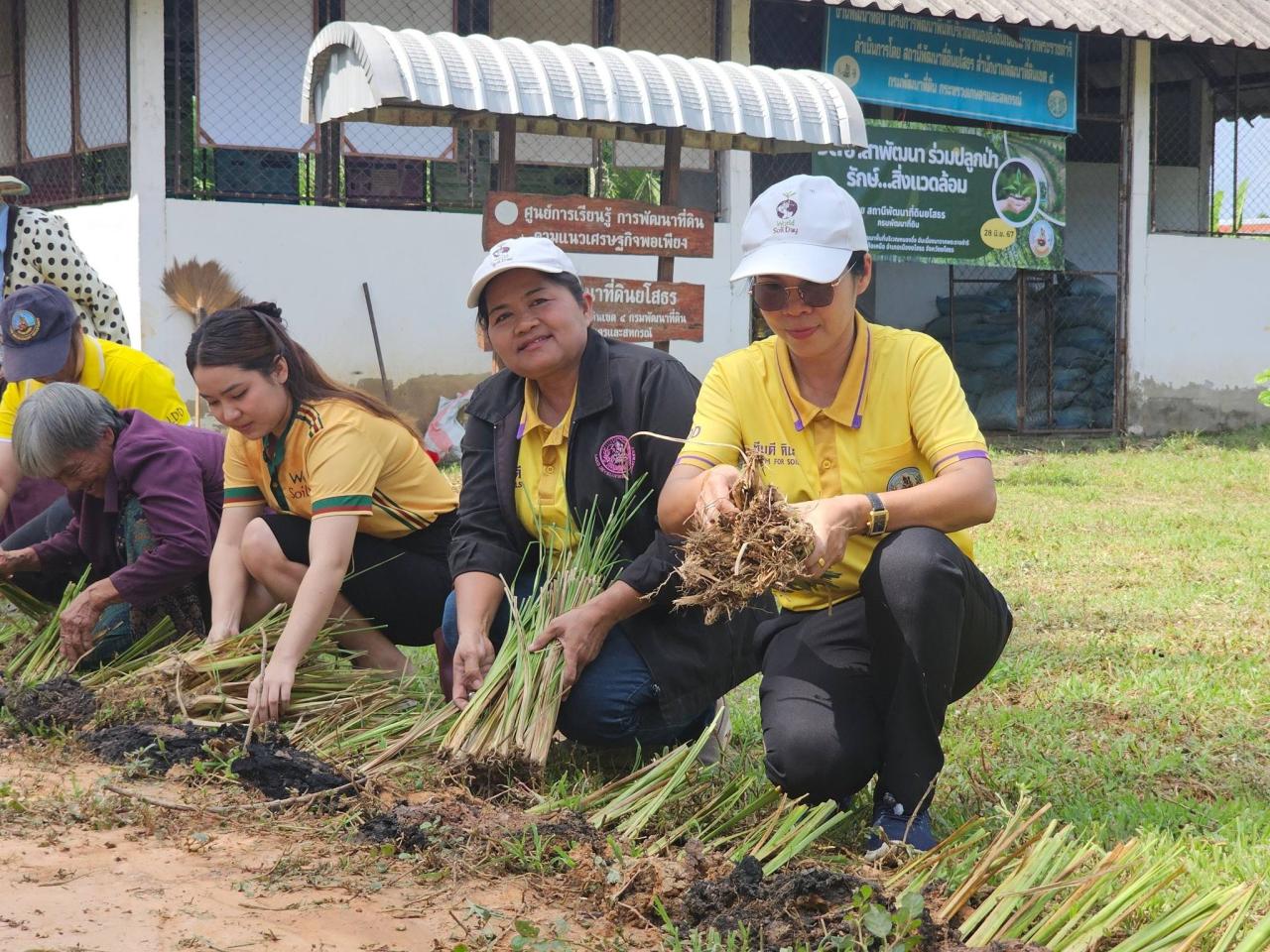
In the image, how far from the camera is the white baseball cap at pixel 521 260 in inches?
122

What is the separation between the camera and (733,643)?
3.19 m

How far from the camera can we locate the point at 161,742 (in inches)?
127

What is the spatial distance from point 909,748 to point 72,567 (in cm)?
280

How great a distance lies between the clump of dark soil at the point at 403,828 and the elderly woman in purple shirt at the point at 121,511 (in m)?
1.47

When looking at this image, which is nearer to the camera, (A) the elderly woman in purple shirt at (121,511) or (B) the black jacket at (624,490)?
(B) the black jacket at (624,490)

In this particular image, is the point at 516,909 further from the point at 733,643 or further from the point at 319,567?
the point at 319,567

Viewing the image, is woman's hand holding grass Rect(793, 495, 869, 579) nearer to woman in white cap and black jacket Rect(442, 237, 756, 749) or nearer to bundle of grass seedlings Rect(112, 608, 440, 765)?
woman in white cap and black jacket Rect(442, 237, 756, 749)

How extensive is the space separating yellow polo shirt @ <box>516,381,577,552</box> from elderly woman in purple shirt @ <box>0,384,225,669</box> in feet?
3.83

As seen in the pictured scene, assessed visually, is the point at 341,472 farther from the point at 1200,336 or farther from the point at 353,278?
the point at 1200,336

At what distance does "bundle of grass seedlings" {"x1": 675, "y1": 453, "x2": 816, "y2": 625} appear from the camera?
92.8 inches

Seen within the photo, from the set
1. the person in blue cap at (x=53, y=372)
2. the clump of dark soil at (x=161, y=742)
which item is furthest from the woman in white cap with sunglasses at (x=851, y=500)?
the person in blue cap at (x=53, y=372)

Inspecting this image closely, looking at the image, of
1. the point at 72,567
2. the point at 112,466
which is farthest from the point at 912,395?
the point at 72,567

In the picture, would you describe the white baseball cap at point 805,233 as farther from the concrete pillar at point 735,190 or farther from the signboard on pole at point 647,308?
the concrete pillar at point 735,190

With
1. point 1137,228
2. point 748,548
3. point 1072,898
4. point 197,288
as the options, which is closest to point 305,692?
point 748,548
